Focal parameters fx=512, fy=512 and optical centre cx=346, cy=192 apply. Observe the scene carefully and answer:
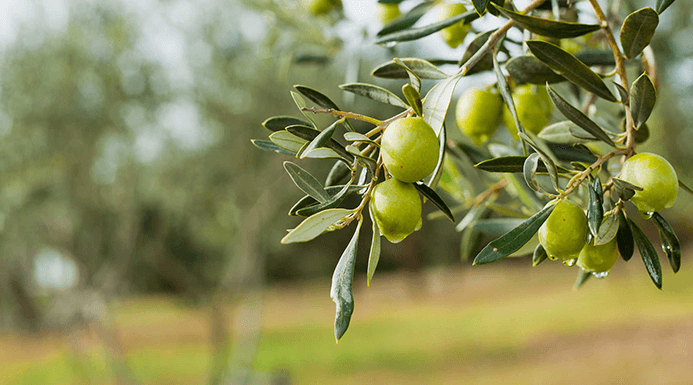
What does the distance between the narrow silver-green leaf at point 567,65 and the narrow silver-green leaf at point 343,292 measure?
261 mm

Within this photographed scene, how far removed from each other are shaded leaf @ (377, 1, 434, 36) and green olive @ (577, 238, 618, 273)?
42cm

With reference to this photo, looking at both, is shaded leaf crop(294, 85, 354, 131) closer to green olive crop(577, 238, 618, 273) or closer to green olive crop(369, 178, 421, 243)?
green olive crop(369, 178, 421, 243)

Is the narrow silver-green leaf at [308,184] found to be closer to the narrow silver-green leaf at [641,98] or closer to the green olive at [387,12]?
the narrow silver-green leaf at [641,98]

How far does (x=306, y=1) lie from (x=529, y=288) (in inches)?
731

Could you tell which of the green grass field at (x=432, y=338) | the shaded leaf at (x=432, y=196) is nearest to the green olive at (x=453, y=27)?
the shaded leaf at (x=432, y=196)

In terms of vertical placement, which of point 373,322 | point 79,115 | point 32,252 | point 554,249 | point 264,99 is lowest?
point 373,322

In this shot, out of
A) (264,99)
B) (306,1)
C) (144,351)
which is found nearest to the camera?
(306,1)

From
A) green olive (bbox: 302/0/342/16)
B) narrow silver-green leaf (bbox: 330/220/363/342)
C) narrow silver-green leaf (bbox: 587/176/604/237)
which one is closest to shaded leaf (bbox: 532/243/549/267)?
narrow silver-green leaf (bbox: 587/176/604/237)

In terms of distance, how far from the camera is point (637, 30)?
554mm

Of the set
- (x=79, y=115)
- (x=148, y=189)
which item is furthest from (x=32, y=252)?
(x=79, y=115)

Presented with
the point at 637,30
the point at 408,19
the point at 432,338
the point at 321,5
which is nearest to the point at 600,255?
the point at 637,30

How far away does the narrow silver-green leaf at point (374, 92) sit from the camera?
21.6 inches

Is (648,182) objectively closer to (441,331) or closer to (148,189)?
(148,189)

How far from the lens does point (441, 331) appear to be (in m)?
13.8
